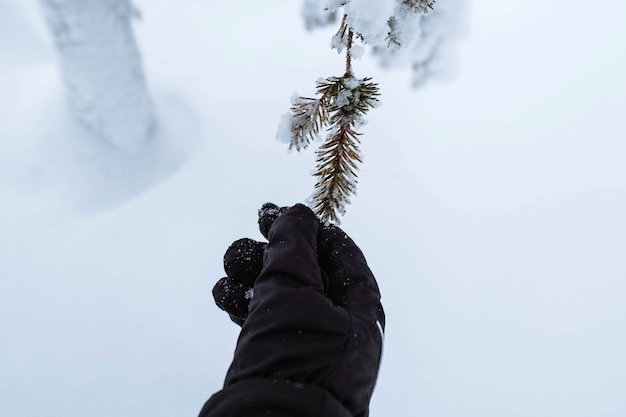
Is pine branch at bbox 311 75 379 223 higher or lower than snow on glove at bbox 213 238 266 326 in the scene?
higher

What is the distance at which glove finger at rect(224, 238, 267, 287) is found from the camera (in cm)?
73

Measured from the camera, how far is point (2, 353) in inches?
56.4

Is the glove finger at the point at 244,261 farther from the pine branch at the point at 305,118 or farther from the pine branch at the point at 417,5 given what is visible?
the pine branch at the point at 417,5

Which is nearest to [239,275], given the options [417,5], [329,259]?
[329,259]

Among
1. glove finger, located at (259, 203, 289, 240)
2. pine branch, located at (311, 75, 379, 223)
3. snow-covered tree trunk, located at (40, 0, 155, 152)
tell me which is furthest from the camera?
snow-covered tree trunk, located at (40, 0, 155, 152)

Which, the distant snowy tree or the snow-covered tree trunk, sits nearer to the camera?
the distant snowy tree

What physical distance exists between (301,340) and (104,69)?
1635mm

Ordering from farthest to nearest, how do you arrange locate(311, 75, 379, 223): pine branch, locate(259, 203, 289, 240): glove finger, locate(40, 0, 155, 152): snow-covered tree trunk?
1. locate(40, 0, 155, 152): snow-covered tree trunk
2. locate(259, 203, 289, 240): glove finger
3. locate(311, 75, 379, 223): pine branch

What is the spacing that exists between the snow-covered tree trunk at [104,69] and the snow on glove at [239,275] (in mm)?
1358

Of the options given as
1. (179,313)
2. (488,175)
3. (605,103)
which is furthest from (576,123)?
(179,313)

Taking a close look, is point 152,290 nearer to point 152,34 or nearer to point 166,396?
point 166,396

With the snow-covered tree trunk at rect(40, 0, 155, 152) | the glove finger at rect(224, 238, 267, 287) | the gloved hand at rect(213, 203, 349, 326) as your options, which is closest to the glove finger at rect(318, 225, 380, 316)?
the gloved hand at rect(213, 203, 349, 326)

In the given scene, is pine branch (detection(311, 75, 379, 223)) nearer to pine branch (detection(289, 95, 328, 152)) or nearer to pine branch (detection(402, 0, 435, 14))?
pine branch (detection(289, 95, 328, 152))

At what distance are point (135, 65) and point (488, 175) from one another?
59.6 inches
